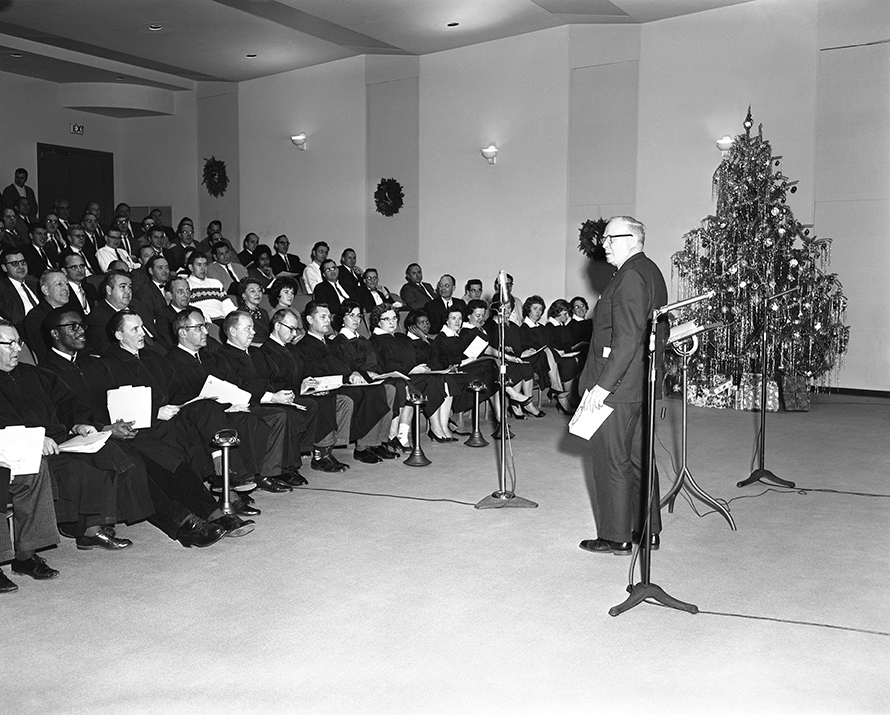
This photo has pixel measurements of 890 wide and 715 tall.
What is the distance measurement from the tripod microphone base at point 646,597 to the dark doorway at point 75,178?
14993 mm

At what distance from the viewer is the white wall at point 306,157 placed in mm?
14359

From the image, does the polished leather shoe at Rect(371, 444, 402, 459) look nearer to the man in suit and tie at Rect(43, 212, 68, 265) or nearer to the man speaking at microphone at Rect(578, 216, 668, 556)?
the man speaking at microphone at Rect(578, 216, 668, 556)

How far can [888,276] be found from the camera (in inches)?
401

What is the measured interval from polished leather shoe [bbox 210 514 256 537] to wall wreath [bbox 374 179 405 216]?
935 cm

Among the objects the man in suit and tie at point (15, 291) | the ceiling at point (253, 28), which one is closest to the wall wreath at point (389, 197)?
the ceiling at point (253, 28)

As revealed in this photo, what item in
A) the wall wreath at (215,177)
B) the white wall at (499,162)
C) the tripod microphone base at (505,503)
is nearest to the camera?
the tripod microphone base at (505,503)

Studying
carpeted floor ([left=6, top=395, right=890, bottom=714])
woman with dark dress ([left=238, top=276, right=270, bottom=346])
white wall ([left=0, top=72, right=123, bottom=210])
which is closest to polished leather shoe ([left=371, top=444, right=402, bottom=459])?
carpeted floor ([left=6, top=395, right=890, bottom=714])

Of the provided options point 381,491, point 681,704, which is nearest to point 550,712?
point 681,704

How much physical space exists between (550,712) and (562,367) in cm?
701

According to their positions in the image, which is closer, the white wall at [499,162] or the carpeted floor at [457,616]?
the carpeted floor at [457,616]

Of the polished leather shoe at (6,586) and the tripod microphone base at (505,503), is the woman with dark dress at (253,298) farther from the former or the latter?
the polished leather shoe at (6,586)

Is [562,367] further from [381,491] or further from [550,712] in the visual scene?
[550,712]

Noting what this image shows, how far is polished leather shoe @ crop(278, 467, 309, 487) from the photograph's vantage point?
246 inches

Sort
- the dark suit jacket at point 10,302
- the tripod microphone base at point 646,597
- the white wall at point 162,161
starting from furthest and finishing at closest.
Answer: the white wall at point 162,161 < the dark suit jacket at point 10,302 < the tripod microphone base at point 646,597
